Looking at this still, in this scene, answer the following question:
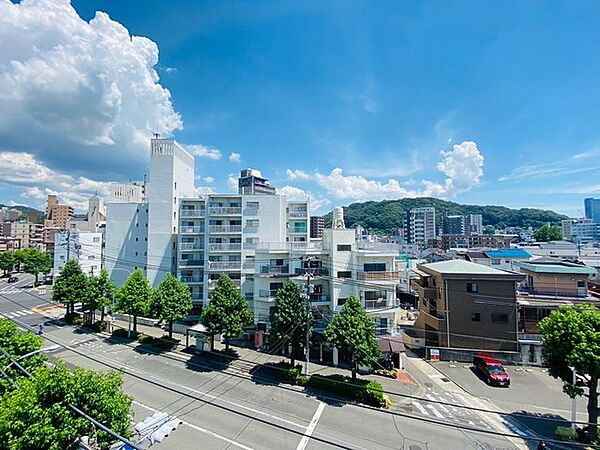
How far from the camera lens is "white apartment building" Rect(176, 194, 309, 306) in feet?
117

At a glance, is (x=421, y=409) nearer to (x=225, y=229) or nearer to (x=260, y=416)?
(x=260, y=416)

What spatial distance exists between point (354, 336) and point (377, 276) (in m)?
8.81

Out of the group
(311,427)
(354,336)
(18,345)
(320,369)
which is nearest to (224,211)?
(320,369)

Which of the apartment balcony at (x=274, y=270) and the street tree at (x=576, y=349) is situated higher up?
the apartment balcony at (x=274, y=270)

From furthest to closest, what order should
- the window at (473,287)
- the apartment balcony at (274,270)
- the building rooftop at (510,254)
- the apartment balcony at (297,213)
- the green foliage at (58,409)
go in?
the building rooftop at (510,254) → the apartment balcony at (297,213) → the apartment balcony at (274,270) → the window at (473,287) → the green foliage at (58,409)

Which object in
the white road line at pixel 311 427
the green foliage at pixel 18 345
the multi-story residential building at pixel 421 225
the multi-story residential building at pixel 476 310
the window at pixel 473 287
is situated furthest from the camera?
the multi-story residential building at pixel 421 225

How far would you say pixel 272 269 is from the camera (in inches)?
1247

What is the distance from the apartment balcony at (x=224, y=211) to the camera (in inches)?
1437

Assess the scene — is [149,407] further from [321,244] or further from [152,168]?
[152,168]

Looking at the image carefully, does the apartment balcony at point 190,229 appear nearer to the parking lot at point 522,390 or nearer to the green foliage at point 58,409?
the green foliage at point 58,409

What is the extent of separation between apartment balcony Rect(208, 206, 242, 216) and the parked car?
29.0 metres

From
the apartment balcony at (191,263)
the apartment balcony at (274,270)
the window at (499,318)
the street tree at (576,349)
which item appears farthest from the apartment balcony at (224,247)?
the street tree at (576,349)

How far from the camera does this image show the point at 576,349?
16766 millimetres

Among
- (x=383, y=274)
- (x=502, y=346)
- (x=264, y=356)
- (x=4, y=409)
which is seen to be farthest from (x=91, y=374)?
(x=502, y=346)
